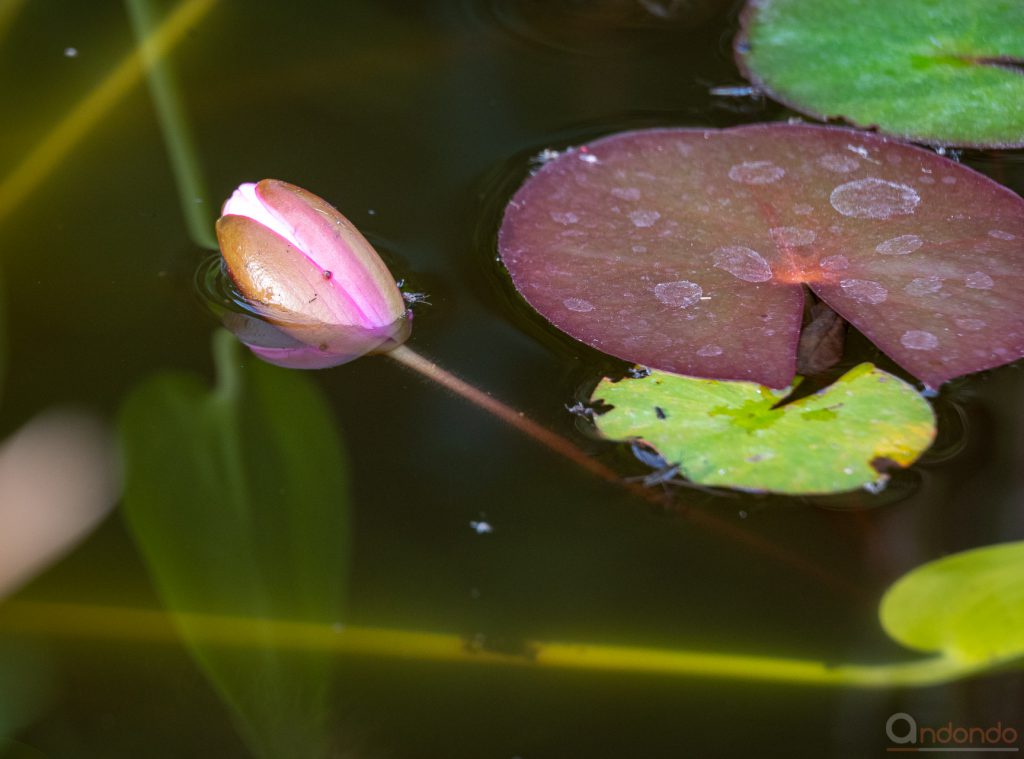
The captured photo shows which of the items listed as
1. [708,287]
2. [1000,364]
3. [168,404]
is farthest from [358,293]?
[1000,364]

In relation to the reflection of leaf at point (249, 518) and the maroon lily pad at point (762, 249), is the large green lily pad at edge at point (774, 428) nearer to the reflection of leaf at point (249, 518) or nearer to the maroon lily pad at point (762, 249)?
the maroon lily pad at point (762, 249)

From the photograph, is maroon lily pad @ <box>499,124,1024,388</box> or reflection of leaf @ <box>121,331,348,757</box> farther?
maroon lily pad @ <box>499,124,1024,388</box>

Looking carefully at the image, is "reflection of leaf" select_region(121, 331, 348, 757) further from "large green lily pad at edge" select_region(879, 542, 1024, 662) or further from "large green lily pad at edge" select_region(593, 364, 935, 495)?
"large green lily pad at edge" select_region(879, 542, 1024, 662)

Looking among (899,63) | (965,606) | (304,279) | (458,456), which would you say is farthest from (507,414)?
(899,63)

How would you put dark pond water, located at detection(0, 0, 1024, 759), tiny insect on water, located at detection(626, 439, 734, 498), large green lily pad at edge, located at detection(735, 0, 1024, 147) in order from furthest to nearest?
large green lily pad at edge, located at detection(735, 0, 1024, 147), tiny insect on water, located at detection(626, 439, 734, 498), dark pond water, located at detection(0, 0, 1024, 759)

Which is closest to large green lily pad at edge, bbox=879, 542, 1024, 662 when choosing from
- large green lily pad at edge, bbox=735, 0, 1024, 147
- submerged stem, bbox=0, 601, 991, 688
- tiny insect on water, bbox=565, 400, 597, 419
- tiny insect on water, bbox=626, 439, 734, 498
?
submerged stem, bbox=0, 601, 991, 688

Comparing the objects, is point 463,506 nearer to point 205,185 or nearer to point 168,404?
point 168,404
